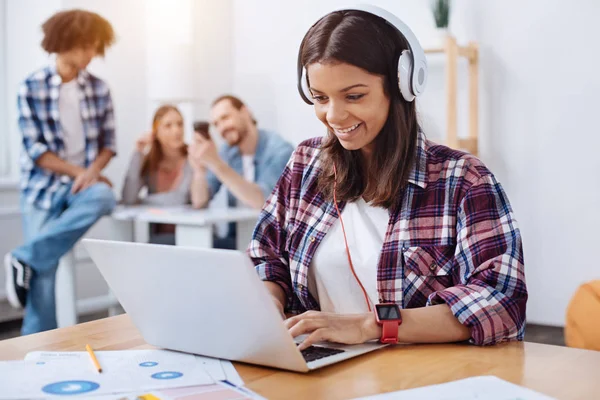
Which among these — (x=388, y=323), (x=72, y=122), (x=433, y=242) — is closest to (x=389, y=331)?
(x=388, y=323)

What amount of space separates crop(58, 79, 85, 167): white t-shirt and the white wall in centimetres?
175

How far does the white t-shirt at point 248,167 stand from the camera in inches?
141

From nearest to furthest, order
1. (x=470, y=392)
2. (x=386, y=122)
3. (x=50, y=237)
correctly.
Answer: (x=470, y=392)
(x=386, y=122)
(x=50, y=237)

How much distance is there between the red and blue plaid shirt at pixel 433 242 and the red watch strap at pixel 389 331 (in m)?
0.10

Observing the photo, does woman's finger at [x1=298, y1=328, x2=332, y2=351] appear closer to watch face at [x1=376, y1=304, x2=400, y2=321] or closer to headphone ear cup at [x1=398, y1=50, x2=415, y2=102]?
watch face at [x1=376, y1=304, x2=400, y2=321]

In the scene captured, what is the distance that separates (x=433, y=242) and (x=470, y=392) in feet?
1.43

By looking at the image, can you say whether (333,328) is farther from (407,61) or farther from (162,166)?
(162,166)

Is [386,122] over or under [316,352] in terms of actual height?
over

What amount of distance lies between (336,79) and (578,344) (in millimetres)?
636

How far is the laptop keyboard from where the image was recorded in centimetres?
100

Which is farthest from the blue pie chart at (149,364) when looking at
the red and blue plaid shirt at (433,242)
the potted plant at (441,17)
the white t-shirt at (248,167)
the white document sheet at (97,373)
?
the potted plant at (441,17)

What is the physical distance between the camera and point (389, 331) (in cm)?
110

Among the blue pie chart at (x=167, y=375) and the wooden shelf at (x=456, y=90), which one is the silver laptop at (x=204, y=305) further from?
the wooden shelf at (x=456, y=90)

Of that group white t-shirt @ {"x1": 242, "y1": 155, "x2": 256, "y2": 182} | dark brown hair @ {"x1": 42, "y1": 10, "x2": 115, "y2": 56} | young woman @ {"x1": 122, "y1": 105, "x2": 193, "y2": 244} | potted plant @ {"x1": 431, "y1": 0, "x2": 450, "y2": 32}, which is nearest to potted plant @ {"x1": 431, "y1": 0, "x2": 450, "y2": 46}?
potted plant @ {"x1": 431, "y1": 0, "x2": 450, "y2": 32}
